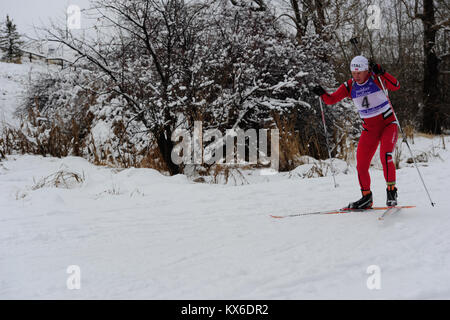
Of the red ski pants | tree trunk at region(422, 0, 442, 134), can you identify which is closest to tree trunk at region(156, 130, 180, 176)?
the red ski pants

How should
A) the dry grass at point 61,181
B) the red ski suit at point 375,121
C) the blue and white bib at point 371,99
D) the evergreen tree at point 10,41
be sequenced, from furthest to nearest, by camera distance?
the evergreen tree at point 10,41 < the dry grass at point 61,181 < the blue and white bib at point 371,99 < the red ski suit at point 375,121

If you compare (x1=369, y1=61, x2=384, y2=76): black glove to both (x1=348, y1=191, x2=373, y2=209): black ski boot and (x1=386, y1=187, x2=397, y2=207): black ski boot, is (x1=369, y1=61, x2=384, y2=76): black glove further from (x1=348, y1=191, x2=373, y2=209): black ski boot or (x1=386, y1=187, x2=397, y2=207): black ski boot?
(x1=348, y1=191, x2=373, y2=209): black ski boot

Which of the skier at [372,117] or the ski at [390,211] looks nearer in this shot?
the ski at [390,211]

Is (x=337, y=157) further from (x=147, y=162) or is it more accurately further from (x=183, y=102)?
(x=147, y=162)

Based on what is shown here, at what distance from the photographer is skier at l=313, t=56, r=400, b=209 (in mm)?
3674

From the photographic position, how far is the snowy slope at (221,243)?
2.09 m

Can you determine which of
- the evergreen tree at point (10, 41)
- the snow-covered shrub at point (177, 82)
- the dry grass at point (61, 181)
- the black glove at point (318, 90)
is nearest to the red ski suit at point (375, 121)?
the black glove at point (318, 90)

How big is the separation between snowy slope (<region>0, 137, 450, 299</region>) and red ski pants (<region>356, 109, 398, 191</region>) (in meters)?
0.48

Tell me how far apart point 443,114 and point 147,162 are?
35.5 ft

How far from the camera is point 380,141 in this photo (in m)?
3.95

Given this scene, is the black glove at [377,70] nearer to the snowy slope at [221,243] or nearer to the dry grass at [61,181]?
the snowy slope at [221,243]

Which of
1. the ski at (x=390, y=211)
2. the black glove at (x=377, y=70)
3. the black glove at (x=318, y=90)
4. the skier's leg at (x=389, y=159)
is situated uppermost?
the black glove at (x=377, y=70)

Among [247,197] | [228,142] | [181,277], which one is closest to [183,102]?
[228,142]

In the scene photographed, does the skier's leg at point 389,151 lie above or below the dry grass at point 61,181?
above
